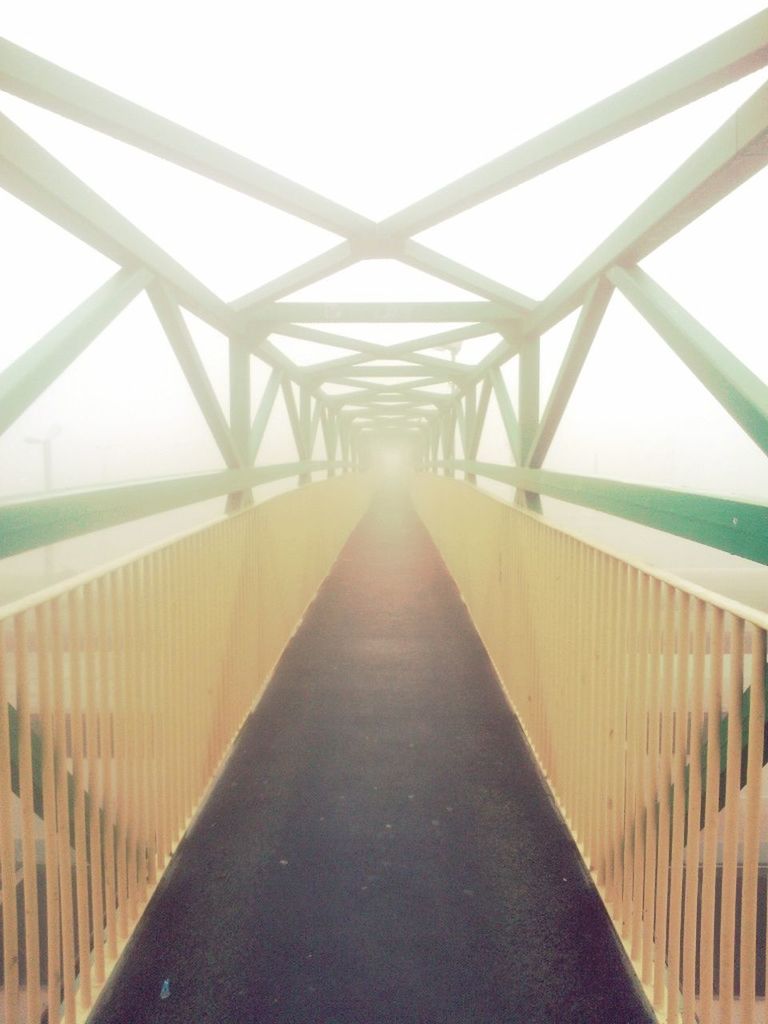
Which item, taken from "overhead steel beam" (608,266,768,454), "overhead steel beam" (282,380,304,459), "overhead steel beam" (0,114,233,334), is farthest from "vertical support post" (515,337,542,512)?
"overhead steel beam" (282,380,304,459)

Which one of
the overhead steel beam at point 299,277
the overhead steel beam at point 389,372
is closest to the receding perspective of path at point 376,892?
the overhead steel beam at point 299,277

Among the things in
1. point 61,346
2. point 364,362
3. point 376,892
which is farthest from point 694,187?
point 364,362

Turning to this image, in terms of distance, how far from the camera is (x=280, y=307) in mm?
5820

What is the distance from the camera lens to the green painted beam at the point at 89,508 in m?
2.24

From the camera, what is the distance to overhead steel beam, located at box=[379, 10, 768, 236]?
2316 millimetres

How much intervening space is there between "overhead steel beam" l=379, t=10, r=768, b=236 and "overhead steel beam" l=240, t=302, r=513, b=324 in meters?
1.54

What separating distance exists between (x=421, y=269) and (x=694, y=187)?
267 centimetres

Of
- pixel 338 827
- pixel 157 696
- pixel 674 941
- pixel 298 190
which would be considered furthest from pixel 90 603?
pixel 298 190

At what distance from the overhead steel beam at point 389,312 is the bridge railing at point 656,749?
8.72ft

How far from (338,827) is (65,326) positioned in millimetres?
2531

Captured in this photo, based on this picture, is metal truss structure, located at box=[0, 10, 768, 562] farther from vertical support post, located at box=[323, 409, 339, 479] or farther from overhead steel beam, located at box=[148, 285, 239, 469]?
vertical support post, located at box=[323, 409, 339, 479]

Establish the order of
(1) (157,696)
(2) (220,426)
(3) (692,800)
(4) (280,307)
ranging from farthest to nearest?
(4) (280,307)
(2) (220,426)
(1) (157,696)
(3) (692,800)

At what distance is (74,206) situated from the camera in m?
2.82

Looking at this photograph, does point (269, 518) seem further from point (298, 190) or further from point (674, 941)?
point (674, 941)
